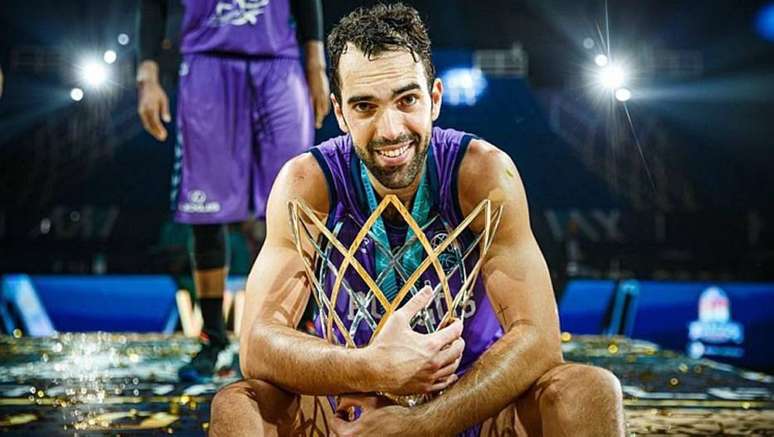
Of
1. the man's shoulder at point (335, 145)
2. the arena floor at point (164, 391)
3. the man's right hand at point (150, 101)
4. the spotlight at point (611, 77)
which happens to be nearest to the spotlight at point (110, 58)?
the arena floor at point (164, 391)

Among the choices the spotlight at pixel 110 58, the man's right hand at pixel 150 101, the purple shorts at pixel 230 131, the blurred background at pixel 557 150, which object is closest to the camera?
the purple shorts at pixel 230 131

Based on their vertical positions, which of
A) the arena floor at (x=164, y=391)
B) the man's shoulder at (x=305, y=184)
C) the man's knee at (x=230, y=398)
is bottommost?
the arena floor at (x=164, y=391)

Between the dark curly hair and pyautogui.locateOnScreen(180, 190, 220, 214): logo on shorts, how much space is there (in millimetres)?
1263

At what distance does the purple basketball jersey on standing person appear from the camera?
1.51 meters

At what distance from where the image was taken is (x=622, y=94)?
4.01 meters

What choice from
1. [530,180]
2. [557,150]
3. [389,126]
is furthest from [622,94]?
[389,126]

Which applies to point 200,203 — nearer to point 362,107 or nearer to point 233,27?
point 233,27

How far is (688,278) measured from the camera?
4.68m

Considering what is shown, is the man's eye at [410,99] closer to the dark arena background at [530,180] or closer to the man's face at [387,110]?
the man's face at [387,110]

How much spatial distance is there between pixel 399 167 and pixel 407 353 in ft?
1.18

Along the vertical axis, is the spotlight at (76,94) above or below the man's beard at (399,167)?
above

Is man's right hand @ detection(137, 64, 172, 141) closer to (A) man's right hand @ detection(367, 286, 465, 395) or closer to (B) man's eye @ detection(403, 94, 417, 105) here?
(B) man's eye @ detection(403, 94, 417, 105)

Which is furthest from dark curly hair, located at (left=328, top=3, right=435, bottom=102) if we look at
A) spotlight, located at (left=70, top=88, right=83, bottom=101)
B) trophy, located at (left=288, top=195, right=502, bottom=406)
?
spotlight, located at (left=70, top=88, right=83, bottom=101)

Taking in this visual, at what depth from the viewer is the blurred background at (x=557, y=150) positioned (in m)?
4.26
